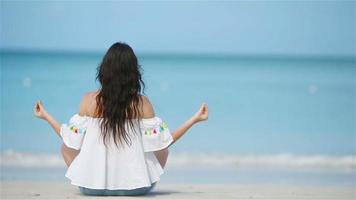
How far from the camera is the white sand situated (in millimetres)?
6570

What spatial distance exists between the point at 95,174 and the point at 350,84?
73.9 ft

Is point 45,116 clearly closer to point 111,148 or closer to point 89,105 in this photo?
point 89,105

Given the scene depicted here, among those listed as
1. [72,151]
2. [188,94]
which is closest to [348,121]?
[188,94]

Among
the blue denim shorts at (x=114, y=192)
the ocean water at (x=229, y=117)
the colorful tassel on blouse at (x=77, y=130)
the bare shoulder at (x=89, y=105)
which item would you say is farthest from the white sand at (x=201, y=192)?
Result: the ocean water at (x=229, y=117)

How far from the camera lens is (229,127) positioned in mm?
14977

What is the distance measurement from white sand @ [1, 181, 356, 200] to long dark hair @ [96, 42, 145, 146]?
1.65 ft

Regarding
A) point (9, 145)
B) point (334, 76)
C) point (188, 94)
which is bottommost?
point (9, 145)

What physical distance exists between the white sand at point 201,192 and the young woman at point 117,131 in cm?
18

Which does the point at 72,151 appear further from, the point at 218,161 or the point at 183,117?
the point at 183,117

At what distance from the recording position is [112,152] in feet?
20.0

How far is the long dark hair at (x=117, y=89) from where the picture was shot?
6.00 meters

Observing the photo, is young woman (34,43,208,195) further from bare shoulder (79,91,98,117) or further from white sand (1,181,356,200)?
white sand (1,181,356,200)

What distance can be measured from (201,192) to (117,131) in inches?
50.5

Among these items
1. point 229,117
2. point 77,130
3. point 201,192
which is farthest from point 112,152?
point 229,117
